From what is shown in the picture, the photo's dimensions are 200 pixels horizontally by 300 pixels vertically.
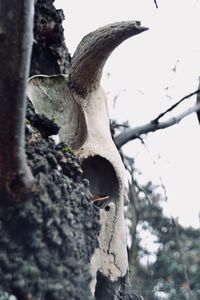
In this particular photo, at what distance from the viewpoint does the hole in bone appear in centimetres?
145

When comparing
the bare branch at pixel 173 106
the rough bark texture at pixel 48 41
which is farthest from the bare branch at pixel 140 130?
the rough bark texture at pixel 48 41

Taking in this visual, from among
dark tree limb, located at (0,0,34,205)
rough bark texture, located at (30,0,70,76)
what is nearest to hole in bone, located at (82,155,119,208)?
rough bark texture, located at (30,0,70,76)

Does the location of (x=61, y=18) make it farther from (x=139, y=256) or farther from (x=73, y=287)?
(x=139, y=256)

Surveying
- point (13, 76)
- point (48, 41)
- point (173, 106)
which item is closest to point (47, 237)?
point (13, 76)

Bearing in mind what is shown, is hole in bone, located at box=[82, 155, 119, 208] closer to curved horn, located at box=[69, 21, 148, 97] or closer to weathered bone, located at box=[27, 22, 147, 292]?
weathered bone, located at box=[27, 22, 147, 292]

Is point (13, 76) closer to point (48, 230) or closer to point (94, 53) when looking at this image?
point (48, 230)

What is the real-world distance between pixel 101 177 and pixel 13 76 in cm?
57

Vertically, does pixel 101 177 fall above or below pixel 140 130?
below

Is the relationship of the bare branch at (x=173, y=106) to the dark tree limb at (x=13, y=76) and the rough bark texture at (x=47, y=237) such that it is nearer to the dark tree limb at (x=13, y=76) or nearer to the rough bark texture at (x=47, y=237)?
the rough bark texture at (x=47, y=237)

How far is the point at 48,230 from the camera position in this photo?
1.10 meters

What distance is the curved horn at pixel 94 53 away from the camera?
143 centimetres

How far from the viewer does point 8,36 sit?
92 cm

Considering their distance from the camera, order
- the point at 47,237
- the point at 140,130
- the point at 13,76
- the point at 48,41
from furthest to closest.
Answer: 1. the point at 140,130
2. the point at 48,41
3. the point at 47,237
4. the point at 13,76

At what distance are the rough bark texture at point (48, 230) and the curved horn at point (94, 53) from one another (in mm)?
256
